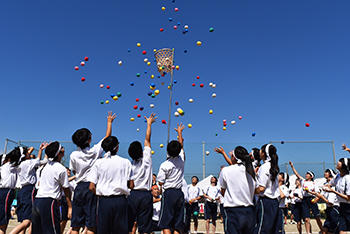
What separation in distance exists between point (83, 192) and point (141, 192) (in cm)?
86

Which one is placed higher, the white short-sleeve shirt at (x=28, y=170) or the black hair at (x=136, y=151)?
the black hair at (x=136, y=151)

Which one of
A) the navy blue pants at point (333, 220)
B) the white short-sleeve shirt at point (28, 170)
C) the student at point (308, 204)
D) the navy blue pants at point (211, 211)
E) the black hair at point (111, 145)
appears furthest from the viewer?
the navy blue pants at point (211, 211)

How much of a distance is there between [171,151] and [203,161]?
9776 millimetres

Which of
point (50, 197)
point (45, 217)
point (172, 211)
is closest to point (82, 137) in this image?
point (50, 197)

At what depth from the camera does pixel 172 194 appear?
4.43 m

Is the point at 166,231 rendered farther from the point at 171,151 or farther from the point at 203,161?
the point at 203,161

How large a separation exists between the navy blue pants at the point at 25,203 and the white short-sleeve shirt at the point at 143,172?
2.34 meters

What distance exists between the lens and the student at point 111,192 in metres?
3.42

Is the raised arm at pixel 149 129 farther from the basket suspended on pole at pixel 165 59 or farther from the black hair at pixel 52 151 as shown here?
the basket suspended on pole at pixel 165 59

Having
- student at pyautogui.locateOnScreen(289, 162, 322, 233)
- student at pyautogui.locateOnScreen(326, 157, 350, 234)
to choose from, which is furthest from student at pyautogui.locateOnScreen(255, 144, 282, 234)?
student at pyautogui.locateOnScreen(289, 162, 322, 233)

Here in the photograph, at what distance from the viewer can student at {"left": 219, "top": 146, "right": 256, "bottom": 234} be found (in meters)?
3.51

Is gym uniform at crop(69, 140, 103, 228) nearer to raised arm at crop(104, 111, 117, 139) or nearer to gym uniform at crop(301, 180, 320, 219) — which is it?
raised arm at crop(104, 111, 117, 139)

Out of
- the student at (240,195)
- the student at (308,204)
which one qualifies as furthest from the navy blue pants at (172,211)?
the student at (308,204)

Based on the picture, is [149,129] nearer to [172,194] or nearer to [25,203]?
[172,194]
